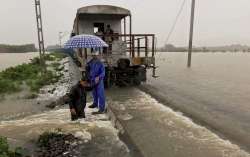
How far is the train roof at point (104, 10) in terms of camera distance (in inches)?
461

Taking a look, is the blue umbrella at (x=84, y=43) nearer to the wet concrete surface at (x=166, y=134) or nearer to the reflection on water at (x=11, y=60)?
the wet concrete surface at (x=166, y=134)

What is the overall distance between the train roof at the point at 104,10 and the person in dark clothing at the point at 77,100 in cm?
600

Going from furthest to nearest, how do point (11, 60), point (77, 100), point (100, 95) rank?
point (11, 60)
point (100, 95)
point (77, 100)

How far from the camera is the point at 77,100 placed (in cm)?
638

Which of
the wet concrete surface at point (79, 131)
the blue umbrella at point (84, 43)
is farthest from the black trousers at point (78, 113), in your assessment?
the blue umbrella at point (84, 43)

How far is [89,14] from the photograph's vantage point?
40.1 feet

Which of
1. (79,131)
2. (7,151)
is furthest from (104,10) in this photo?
(7,151)

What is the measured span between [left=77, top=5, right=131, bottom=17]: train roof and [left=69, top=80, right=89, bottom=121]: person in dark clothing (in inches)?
236

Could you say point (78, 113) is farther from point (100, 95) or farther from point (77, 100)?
point (100, 95)

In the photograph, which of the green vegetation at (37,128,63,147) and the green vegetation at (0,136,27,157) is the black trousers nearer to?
the green vegetation at (37,128,63,147)

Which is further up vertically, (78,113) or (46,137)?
(78,113)

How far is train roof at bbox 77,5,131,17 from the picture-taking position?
1172 cm

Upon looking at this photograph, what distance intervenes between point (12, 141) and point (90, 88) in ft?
7.40

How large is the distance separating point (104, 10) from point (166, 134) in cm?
788
